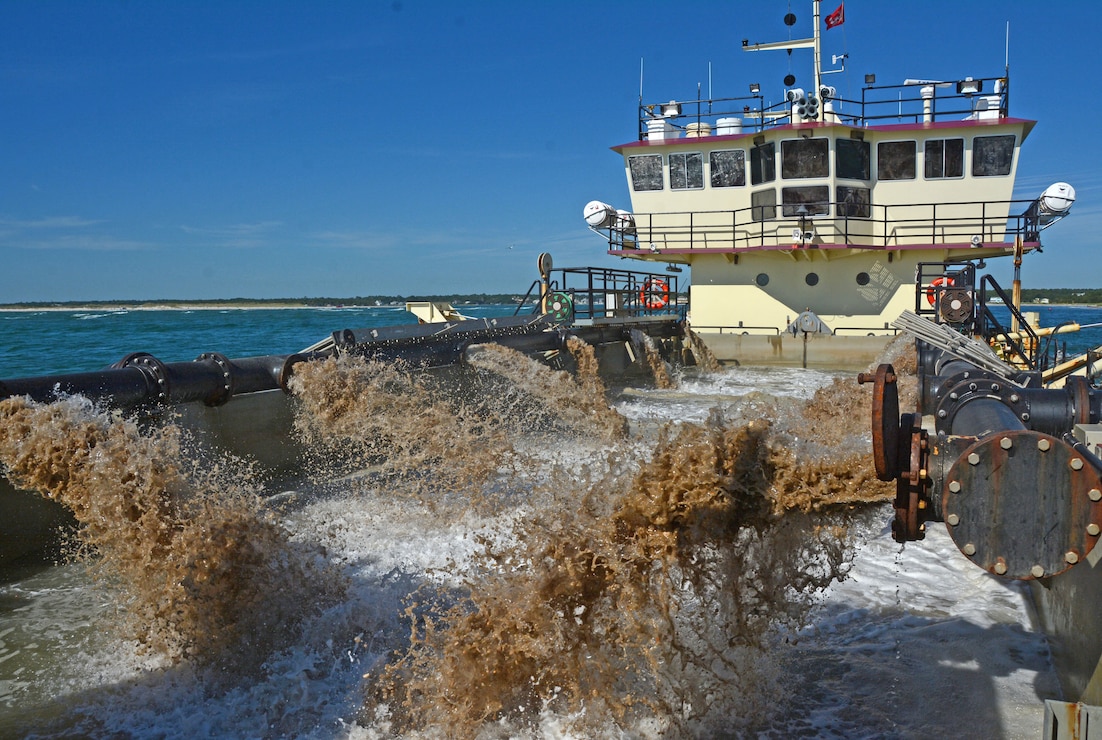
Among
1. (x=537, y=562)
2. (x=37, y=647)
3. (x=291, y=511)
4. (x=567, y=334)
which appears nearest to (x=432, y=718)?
(x=537, y=562)

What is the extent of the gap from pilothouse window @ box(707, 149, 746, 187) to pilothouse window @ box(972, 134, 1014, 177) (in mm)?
5814

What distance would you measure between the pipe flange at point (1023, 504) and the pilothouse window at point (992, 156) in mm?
21576

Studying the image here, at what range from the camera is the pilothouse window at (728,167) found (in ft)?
73.0

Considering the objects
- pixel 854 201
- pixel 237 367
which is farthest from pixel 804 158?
pixel 237 367

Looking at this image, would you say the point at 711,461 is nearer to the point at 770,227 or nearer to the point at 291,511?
the point at 291,511

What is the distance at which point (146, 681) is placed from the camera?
4961 mm

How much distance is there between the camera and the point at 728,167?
2242 centimetres

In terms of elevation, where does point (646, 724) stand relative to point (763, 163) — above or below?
below

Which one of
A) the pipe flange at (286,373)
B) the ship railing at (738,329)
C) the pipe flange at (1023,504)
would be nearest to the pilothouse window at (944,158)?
the ship railing at (738,329)

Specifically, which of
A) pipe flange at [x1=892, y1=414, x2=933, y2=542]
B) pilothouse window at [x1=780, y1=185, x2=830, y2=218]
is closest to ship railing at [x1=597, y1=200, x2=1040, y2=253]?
pilothouse window at [x1=780, y1=185, x2=830, y2=218]

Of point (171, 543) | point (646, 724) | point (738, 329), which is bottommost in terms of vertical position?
point (646, 724)

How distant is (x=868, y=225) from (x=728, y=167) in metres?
4.02

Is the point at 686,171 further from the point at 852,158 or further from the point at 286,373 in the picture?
the point at 286,373

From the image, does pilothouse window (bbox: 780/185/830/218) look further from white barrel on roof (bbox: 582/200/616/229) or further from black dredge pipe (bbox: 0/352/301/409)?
black dredge pipe (bbox: 0/352/301/409)
